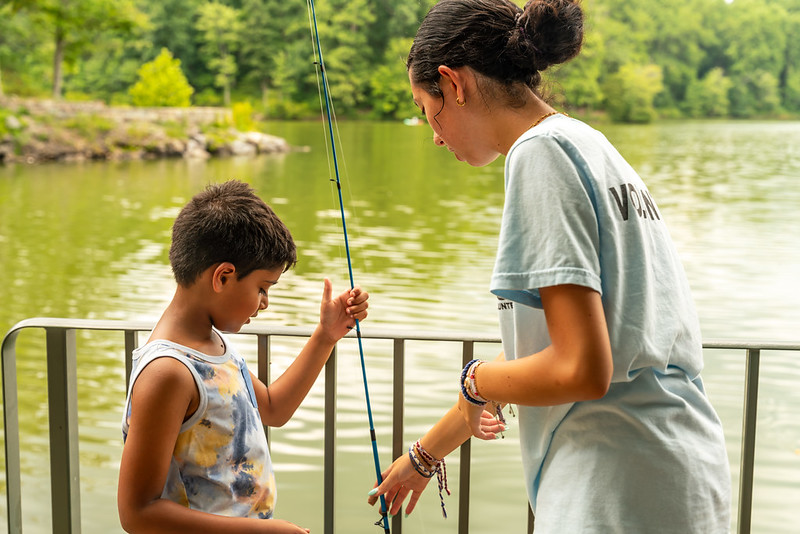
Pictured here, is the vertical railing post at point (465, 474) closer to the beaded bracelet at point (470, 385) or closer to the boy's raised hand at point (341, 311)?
the boy's raised hand at point (341, 311)

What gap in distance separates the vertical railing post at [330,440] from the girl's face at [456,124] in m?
0.54

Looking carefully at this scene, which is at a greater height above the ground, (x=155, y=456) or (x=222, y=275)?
(x=222, y=275)

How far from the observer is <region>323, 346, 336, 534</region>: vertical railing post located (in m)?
1.60

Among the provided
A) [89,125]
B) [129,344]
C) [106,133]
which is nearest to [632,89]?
[106,133]

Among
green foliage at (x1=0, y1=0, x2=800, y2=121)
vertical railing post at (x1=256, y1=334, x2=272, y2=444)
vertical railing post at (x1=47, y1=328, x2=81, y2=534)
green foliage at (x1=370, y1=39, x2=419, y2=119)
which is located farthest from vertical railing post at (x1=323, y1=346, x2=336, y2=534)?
green foliage at (x1=370, y1=39, x2=419, y2=119)

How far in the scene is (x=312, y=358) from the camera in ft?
4.81

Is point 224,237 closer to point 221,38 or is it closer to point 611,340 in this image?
point 611,340

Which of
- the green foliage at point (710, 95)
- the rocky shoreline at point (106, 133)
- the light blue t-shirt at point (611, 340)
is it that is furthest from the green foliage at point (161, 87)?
the light blue t-shirt at point (611, 340)

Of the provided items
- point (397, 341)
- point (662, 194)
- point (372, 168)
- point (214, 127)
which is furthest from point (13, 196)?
point (397, 341)

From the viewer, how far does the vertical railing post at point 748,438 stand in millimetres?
1591

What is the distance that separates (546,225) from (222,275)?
0.52 metres

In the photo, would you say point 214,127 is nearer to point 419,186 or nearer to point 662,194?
point 419,186

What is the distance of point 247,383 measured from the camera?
4.36ft

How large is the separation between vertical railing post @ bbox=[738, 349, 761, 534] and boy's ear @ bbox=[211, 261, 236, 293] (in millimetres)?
930
